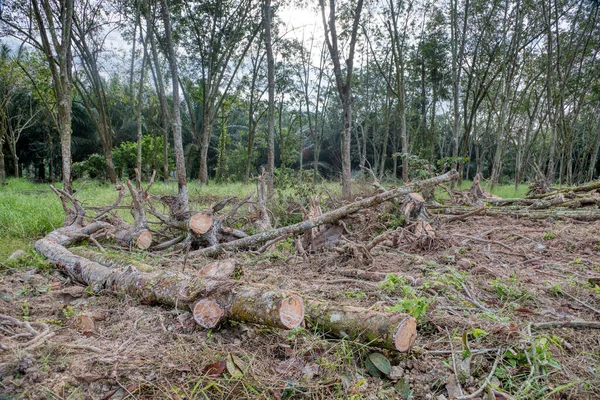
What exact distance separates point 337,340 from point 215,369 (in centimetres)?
84

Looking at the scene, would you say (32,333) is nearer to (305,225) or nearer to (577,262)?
(305,225)

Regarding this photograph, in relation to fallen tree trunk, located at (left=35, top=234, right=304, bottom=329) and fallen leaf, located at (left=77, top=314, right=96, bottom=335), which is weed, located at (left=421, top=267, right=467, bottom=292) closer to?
fallen tree trunk, located at (left=35, top=234, right=304, bottom=329)

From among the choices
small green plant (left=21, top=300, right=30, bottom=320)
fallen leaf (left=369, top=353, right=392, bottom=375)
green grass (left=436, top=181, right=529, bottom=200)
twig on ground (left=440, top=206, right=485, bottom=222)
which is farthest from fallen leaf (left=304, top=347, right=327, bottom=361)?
green grass (left=436, top=181, right=529, bottom=200)

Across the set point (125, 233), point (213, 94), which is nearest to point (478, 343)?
point (125, 233)

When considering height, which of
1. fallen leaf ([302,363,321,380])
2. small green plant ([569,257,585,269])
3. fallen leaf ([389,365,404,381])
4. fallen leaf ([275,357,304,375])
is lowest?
fallen leaf ([275,357,304,375])

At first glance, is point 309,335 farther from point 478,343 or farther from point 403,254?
point 403,254

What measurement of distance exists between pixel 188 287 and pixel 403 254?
3.05 meters

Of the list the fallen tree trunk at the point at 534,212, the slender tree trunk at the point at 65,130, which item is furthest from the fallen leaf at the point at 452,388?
the slender tree trunk at the point at 65,130

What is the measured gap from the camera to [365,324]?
7.53 ft

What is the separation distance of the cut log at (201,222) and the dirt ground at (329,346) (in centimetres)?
138

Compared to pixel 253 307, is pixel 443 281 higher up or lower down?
lower down

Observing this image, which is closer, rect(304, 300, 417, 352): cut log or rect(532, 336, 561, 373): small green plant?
rect(532, 336, 561, 373): small green plant

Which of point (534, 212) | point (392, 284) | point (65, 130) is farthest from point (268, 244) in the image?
point (65, 130)

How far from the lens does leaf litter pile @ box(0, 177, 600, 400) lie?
198 cm
